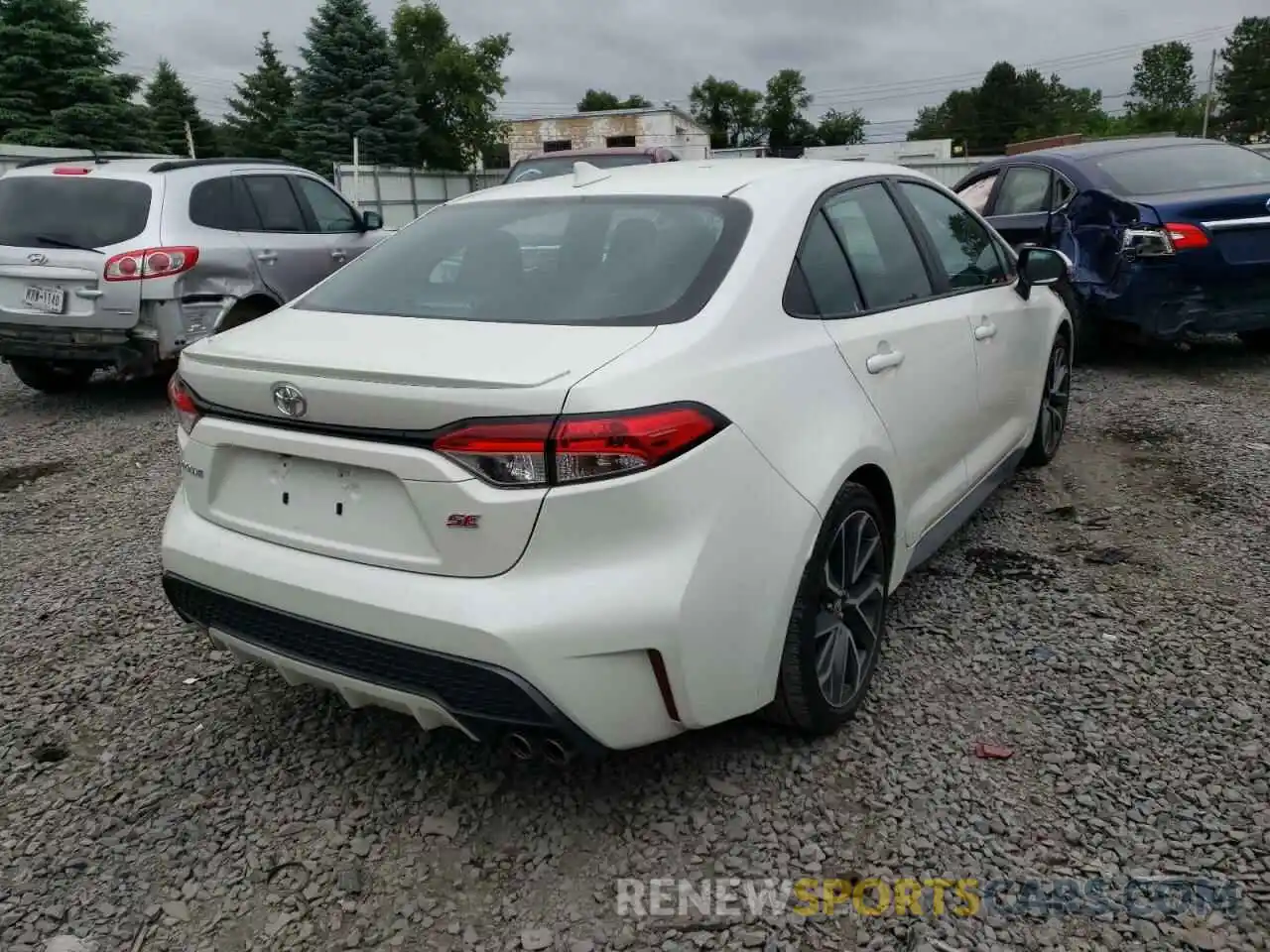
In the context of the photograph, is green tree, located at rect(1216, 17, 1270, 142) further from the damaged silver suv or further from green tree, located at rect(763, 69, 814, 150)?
the damaged silver suv

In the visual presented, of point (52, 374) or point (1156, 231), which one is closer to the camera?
point (1156, 231)

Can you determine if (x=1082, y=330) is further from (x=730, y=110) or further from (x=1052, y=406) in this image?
(x=730, y=110)

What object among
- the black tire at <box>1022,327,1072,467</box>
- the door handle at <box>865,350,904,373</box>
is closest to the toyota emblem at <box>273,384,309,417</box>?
the door handle at <box>865,350,904,373</box>

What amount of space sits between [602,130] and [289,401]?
46.6m

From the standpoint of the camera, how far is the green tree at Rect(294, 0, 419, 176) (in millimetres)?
32375

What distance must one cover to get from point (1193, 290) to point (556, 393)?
5.81m

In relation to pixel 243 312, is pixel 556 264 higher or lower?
higher

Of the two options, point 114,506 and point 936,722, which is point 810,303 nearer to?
point 936,722

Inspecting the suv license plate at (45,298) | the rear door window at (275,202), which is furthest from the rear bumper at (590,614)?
the rear door window at (275,202)

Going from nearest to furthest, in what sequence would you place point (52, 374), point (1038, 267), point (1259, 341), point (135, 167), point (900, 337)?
1. point (900, 337)
2. point (1038, 267)
3. point (135, 167)
4. point (52, 374)
5. point (1259, 341)

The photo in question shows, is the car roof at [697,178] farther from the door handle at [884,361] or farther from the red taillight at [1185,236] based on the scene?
the red taillight at [1185,236]

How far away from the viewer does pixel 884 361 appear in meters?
2.90

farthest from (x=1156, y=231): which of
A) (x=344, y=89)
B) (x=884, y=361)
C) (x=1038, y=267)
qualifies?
(x=344, y=89)

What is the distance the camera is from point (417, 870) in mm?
2354
